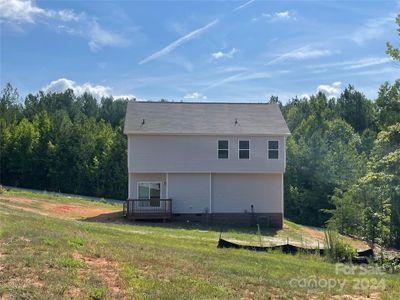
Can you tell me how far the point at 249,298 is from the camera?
6836 millimetres

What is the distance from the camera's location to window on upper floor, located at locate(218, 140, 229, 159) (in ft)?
85.1

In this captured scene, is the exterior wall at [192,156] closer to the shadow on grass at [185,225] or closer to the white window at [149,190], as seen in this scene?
the white window at [149,190]

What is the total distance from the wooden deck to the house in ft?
0.18

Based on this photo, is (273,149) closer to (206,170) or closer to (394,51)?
(206,170)

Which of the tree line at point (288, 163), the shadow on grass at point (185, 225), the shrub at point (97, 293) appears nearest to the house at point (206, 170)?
the shadow on grass at point (185, 225)

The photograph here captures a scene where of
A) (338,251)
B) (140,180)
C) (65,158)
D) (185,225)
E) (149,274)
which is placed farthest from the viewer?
(65,158)

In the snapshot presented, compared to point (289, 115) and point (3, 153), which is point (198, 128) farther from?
point (289, 115)

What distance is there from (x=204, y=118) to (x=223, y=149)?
8.55ft

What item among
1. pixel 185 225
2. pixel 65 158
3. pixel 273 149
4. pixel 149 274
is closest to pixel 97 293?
pixel 149 274

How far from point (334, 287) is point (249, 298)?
2.06 m

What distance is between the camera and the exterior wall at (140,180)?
26078 mm

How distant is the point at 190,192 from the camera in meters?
26.1

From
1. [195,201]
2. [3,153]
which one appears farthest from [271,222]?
[3,153]

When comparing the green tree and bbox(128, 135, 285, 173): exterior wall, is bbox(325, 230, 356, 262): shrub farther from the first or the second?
bbox(128, 135, 285, 173): exterior wall
